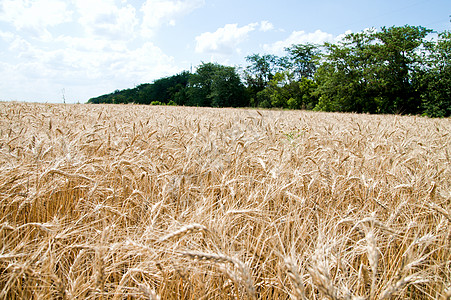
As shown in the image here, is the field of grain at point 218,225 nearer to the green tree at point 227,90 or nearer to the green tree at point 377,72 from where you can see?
the green tree at point 377,72

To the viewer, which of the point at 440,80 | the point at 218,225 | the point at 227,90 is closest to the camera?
the point at 218,225

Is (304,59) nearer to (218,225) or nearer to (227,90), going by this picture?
(227,90)

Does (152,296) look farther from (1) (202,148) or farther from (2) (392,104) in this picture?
(2) (392,104)

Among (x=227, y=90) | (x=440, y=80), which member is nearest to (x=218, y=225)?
(x=440, y=80)

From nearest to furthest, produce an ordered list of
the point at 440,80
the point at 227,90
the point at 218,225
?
the point at 218,225, the point at 440,80, the point at 227,90

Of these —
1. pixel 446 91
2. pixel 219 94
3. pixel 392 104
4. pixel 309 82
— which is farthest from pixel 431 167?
pixel 219 94

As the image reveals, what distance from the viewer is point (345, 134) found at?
14.1 ft

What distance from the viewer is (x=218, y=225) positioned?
126 cm

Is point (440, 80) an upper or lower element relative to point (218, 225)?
upper

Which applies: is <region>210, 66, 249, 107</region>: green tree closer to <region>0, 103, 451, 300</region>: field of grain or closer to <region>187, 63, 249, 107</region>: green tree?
<region>187, 63, 249, 107</region>: green tree

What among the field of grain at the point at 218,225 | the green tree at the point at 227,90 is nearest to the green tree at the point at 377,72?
the green tree at the point at 227,90

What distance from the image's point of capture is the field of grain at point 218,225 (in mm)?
974

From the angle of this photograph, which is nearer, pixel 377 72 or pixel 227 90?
pixel 377 72

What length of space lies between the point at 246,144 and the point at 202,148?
1.81ft
